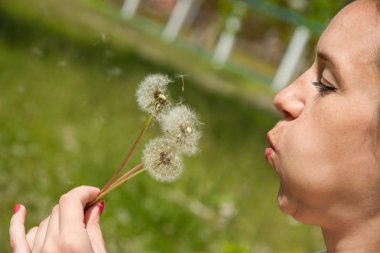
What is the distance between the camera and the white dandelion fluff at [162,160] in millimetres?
1128

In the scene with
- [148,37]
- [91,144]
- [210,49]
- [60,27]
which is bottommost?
[210,49]

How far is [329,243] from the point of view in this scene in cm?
131

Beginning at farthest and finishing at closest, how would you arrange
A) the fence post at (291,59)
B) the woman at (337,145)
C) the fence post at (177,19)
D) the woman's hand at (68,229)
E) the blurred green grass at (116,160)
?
the fence post at (177,19), the fence post at (291,59), the blurred green grass at (116,160), the woman at (337,145), the woman's hand at (68,229)

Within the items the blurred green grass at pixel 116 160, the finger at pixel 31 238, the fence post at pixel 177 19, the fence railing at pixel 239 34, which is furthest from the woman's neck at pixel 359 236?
the fence post at pixel 177 19

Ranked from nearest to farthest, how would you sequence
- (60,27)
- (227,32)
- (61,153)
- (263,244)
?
1. (263,244)
2. (61,153)
3. (60,27)
4. (227,32)

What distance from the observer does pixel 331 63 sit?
4.10 feet

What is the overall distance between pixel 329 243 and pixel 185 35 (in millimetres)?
11794

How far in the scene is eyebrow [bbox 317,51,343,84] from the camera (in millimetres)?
1231

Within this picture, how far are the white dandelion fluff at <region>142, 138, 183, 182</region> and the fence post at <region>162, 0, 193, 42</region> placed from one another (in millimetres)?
10720

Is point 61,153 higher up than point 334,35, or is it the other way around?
point 334,35

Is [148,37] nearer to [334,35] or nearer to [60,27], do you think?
[60,27]

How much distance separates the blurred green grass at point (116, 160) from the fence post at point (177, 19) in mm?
5514

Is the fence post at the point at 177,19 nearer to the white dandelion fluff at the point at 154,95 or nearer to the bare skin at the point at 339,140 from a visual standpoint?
the bare skin at the point at 339,140

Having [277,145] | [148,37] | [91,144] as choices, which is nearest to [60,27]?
[91,144]
